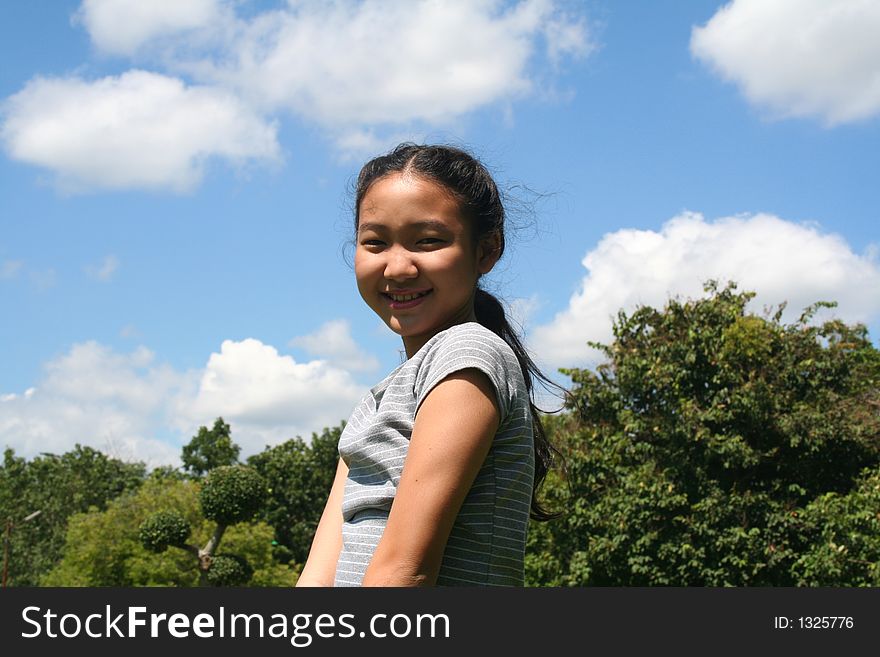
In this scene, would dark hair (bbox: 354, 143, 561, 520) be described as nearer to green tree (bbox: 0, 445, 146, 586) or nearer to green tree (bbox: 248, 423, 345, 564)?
green tree (bbox: 248, 423, 345, 564)

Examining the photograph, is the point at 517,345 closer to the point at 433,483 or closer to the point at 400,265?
the point at 400,265

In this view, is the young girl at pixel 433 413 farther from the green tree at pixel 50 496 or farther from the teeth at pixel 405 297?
the green tree at pixel 50 496

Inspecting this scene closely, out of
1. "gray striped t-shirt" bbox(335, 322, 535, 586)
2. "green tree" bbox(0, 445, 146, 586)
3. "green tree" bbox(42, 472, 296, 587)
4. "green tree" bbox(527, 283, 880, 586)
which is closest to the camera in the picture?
"gray striped t-shirt" bbox(335, 322, 535, 586)

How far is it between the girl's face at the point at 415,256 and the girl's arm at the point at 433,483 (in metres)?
0.30

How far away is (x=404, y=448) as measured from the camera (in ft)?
4.95

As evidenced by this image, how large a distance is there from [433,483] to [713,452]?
16.7 m

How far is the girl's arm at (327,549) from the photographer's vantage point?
178 cm

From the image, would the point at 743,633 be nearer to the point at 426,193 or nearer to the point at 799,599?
the point at 799,599

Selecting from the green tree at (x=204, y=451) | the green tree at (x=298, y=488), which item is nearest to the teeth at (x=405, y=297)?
the green tree at (x=298, y=488)

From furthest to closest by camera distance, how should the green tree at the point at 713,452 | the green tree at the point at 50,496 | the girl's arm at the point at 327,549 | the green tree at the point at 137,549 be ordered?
the green tree at the point at 50,496, the green tree at the point at 137,549, the green tree at the point at 713,452, the girl's arm at the point at 327,549

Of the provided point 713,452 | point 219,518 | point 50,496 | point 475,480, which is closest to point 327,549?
point 475,480

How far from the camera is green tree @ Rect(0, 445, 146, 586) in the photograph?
3741 cm

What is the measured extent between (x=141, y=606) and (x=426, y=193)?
881 mm

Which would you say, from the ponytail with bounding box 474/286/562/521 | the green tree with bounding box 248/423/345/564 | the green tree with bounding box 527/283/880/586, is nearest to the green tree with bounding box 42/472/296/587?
the green tree with bounding box 248/423/345/564
